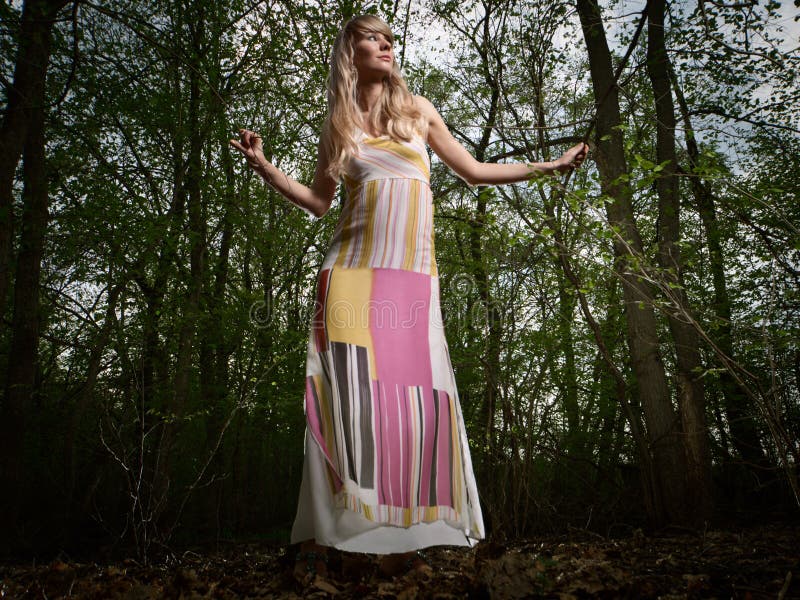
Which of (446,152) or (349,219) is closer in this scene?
(349,219)

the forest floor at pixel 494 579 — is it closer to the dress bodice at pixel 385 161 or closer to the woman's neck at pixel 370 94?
the dress bodice at pixel 385 161

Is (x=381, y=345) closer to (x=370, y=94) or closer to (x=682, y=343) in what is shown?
(x=370, y=94)

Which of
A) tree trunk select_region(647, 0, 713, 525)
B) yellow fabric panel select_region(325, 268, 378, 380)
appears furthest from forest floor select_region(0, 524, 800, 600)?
tree trunk select_region(647, 0, 713, 525)

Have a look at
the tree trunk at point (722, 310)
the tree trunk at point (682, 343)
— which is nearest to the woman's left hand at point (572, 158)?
the tree trunk at point (682, 343)

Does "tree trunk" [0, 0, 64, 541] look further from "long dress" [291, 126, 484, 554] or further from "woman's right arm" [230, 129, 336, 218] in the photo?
"long dress" [291, 126, 484, 554]

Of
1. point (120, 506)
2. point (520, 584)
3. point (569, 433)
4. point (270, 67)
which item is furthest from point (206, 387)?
point (520, 584)

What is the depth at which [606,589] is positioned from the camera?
5.50ft

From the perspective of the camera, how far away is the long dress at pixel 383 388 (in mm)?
1910

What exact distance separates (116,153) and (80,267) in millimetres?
1712

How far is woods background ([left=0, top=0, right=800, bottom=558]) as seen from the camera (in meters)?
4.78

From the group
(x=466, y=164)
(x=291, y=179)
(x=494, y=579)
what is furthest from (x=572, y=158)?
(x=494, y=579)

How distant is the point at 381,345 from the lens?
205 cm

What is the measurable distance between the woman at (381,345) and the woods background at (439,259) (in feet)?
5.30

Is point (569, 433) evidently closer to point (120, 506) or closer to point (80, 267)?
point (80, 267)
